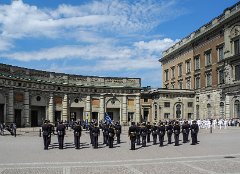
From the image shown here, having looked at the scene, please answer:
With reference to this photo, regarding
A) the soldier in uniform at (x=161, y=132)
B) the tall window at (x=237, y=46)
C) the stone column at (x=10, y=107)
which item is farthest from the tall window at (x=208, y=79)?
the soldier in uniform at (x=161, y=132)

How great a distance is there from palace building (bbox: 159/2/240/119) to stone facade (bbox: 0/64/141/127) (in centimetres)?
1287

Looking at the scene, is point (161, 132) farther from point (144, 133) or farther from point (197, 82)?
point (197, 82)

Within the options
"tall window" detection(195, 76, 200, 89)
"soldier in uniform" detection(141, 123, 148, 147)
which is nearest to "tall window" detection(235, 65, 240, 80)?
"tall window" detection(195, 76, 200, 89)

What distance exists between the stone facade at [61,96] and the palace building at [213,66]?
12.9 metres

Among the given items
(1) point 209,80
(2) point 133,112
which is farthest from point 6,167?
(1) point 209,80

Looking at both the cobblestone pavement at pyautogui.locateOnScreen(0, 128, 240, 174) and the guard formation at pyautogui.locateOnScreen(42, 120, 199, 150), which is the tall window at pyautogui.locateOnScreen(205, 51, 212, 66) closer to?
the guard formation at pyautogui.locateOnScreen(42, 120, 199, 150)

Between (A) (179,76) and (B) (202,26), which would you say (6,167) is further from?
(A) (179,76)

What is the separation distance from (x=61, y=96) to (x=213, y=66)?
2573 centimetres

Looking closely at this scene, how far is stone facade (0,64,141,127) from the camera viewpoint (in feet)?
147

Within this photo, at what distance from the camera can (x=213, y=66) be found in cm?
5950

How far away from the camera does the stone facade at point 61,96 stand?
44781mm

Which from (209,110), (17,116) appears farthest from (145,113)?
(17,116)

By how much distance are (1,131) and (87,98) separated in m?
20.9

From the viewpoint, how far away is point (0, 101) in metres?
43.0
